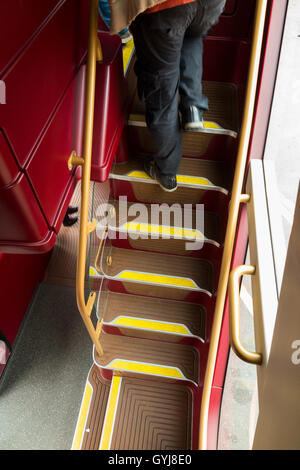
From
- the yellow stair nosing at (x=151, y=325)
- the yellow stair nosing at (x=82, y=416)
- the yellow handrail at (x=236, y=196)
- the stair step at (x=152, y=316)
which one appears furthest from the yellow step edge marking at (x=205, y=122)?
the yellow stair nosing at (x=82, y=416)

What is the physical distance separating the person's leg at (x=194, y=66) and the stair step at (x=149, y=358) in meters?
1.62

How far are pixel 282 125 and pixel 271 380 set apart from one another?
5.42 ft

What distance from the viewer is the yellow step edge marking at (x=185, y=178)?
8.48 ft

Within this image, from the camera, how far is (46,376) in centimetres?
319

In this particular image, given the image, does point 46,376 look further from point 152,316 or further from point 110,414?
point 152,316

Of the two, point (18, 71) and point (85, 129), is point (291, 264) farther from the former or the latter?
point (85, 129)

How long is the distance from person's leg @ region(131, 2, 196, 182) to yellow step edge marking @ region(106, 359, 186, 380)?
1423mm

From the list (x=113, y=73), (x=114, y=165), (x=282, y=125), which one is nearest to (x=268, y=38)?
(x=282, y=125)

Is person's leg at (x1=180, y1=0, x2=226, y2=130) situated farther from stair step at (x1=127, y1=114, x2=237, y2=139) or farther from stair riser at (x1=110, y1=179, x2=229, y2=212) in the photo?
stair riser at (x1=110, y1=179, x2=229, y2=212)

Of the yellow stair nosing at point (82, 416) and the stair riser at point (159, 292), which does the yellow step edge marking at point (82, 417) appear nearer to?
the yellow stair nosing at point (82, 416)

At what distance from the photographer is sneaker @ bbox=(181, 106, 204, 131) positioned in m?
2.32

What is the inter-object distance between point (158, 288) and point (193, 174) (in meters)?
0.86

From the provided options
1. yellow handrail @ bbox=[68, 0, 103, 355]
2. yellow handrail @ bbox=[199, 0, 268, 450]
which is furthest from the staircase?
yellow handrail @ bbox=[199, 0, 268, 450]

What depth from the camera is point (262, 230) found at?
6.62 ft
